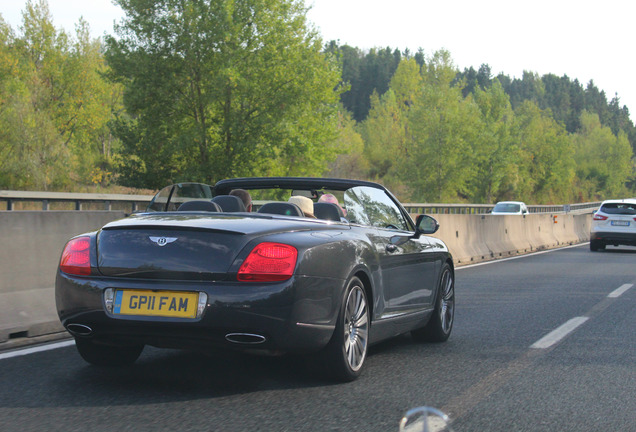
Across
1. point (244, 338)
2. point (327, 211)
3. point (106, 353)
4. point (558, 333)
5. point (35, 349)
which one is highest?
point (327, 211)

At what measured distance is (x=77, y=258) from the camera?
5.00 metres

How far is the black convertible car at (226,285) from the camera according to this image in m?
4.57

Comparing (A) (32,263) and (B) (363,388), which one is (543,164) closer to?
(A) (32,263)

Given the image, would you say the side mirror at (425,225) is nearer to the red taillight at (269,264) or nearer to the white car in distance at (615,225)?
the red taillight at (269,264)

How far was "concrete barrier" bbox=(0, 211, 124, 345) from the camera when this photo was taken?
685 cm

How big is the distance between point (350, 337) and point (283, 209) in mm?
1002

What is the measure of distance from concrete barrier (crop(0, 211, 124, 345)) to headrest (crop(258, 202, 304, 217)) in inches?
101

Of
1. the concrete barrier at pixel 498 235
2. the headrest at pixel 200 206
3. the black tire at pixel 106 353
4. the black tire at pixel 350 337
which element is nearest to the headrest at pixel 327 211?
the black tire at pixel 350 337

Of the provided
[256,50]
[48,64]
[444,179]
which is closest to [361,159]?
[444,179]

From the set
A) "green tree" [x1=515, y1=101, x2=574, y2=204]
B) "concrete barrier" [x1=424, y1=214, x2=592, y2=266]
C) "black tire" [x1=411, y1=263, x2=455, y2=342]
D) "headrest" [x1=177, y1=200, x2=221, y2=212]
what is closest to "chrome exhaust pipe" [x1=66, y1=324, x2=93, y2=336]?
"headrest" [x1=177, y1=200, x2=221, y2=212]

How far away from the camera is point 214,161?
36469 mm

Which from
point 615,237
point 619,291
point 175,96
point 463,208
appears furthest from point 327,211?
point 463,208

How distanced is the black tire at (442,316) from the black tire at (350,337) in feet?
5.49

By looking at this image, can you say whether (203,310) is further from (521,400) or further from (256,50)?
(256,50)
